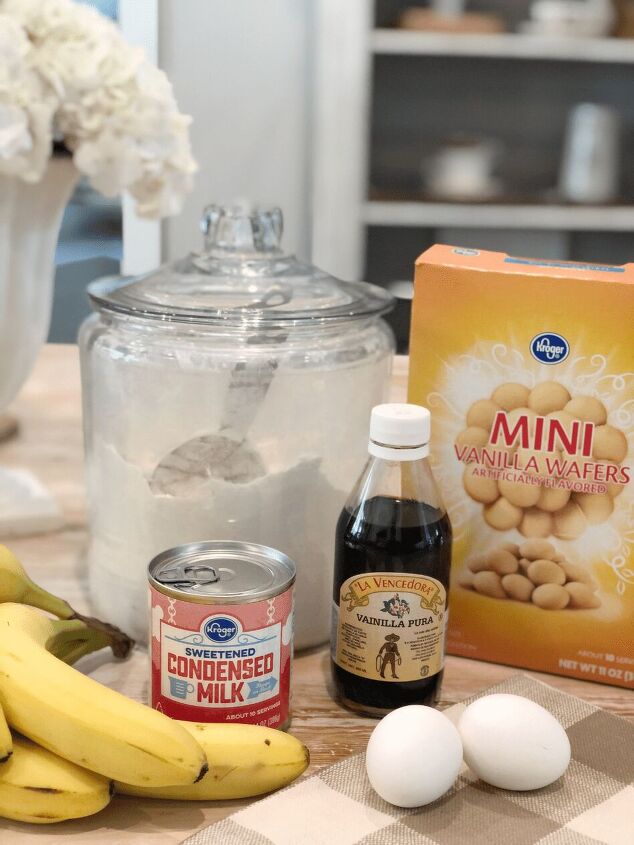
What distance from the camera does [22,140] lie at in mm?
898

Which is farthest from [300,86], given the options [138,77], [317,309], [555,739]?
[555,739]

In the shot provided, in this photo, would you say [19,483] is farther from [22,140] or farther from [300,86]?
[300,86]

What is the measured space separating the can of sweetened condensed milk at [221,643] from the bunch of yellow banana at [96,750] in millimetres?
33

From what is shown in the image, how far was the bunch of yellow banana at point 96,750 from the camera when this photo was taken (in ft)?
1.92

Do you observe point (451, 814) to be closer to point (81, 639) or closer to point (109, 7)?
point (81, 639)

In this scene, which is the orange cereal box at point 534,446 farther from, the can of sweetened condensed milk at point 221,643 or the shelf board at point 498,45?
the shelf board at point 498,45

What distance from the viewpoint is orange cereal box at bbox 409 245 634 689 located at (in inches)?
29.9

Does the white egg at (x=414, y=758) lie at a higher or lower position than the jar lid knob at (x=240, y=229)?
lower

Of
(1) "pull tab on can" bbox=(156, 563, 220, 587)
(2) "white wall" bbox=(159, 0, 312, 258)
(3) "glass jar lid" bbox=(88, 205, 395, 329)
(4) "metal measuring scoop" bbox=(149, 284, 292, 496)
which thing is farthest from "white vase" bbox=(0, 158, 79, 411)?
(2) "white wall" bbox=(159, 0, 312, 258)

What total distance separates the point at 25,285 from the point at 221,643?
1.76 ft

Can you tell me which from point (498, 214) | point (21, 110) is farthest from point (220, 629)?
point (498, 214)

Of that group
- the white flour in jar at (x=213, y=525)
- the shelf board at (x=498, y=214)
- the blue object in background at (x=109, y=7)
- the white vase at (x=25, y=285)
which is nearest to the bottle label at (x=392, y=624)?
the white flour in jar at (x=213, y=525)

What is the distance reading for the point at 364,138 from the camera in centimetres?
275

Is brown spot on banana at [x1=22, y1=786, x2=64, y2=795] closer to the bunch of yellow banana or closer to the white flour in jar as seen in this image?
the bunch of yellow banana
